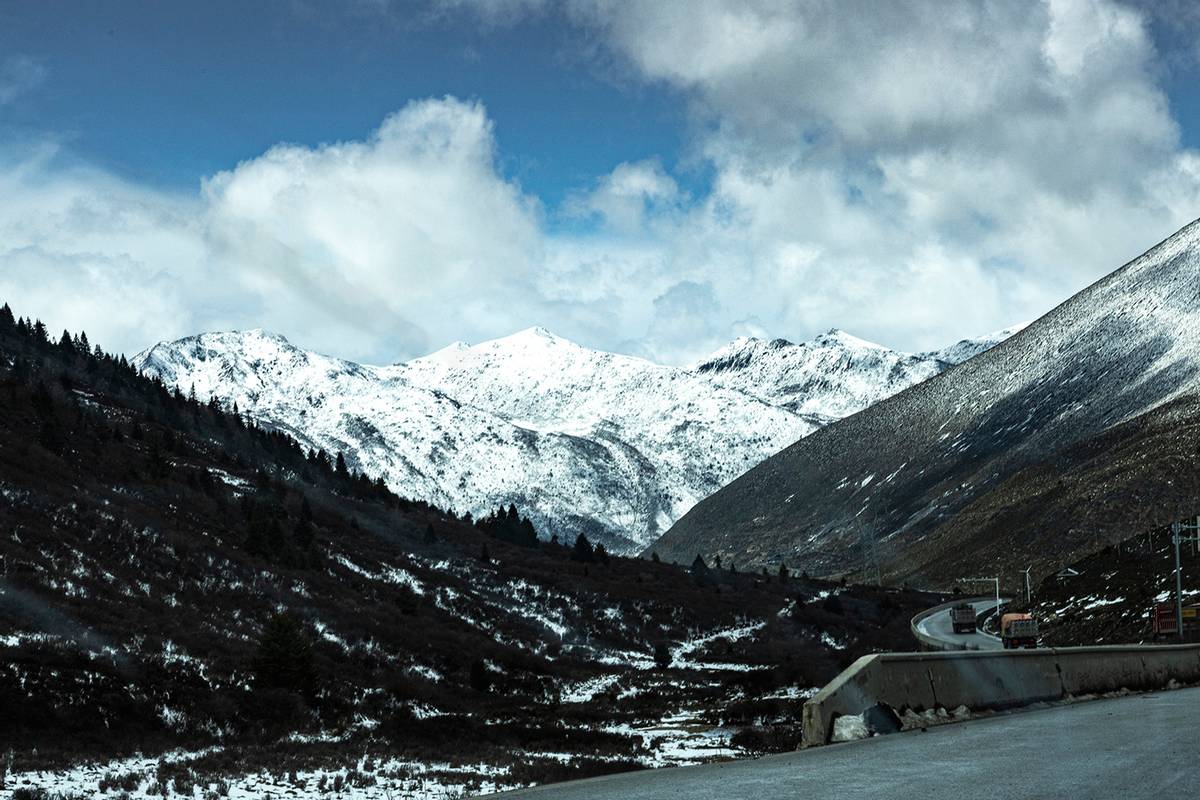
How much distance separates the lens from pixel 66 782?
22.0 m

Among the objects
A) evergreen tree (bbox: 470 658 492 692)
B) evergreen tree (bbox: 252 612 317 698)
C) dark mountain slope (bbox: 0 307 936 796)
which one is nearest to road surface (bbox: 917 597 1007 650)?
dark mountain slope (bbox: 0 307 936 796)

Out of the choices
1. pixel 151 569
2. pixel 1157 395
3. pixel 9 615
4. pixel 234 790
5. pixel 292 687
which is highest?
pixel 1157 395

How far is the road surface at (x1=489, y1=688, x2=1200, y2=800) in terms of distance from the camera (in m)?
8.63

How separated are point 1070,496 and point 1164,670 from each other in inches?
5674

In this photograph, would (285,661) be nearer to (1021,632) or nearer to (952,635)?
(1021,632)

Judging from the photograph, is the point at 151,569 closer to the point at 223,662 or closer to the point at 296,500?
the point at 223,662

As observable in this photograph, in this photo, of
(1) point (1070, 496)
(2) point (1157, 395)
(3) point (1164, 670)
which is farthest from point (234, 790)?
(2) point (1157, 395)

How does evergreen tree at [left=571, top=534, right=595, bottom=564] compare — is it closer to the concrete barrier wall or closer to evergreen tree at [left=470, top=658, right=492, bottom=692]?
evergreen tree at [left=470, top=658, right=492, bottom=692]

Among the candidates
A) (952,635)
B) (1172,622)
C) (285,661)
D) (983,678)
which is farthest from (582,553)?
(983,678)

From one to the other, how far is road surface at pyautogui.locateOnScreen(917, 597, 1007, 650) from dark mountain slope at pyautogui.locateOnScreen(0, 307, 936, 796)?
3162 millimetres

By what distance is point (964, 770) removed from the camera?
9.73 m

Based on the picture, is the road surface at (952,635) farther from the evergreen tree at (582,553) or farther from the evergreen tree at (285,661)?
the evergreen tree at (582,553)

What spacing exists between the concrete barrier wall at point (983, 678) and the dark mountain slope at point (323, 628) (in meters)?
10.1

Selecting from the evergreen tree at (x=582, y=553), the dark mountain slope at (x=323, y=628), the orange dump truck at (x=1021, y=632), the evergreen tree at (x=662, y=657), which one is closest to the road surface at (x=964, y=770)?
the dark mountain slope at (x=323, y=628)
